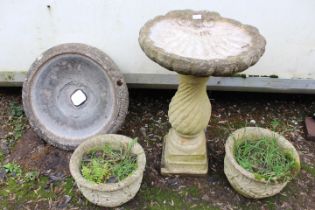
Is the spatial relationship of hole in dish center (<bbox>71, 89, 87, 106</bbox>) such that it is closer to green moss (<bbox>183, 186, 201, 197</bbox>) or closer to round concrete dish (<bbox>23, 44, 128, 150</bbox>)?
round concrete dish (<bbox>23, 44, 128, 150</bbox>)

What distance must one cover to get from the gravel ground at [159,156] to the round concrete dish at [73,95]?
0.75 ft

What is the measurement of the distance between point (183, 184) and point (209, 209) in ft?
1.05

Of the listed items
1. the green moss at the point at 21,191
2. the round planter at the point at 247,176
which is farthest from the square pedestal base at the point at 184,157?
the green moss at the point at 21,191

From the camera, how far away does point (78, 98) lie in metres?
3.60

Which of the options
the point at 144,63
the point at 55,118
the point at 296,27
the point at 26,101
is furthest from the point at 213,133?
the point at 26,101

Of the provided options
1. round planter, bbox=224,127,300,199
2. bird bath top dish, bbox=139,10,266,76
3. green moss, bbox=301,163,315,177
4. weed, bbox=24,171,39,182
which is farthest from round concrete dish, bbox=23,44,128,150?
green moss, bbox=301,163,315,177

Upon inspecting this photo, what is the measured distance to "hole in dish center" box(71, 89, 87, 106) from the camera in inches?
142

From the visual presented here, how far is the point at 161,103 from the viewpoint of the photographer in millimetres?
4086

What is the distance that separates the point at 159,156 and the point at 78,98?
0.96 meters

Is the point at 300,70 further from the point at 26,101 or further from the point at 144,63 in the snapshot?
the point at 26,101

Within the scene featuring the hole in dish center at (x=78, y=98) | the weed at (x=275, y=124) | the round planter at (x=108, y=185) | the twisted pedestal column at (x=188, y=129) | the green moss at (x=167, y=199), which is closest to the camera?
the round planter at (x=108, y=185)

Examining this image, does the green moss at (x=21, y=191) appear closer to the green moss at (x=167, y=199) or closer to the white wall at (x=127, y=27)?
the green moss at (x=167, y=199)

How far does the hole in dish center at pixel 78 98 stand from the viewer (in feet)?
11.8

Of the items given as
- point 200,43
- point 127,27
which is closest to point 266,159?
point 200,43
